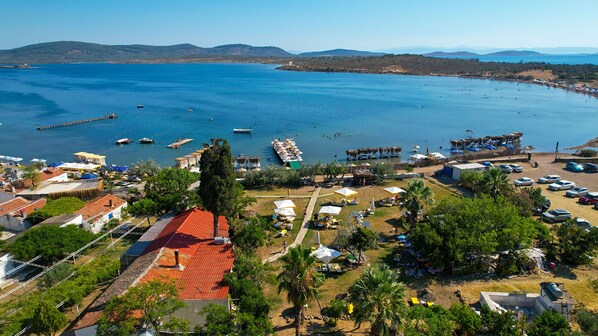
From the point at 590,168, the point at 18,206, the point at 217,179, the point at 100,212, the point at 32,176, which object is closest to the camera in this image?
the point at 217,179

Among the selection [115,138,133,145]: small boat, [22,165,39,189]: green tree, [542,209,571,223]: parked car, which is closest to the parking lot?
[542,209,571,223]: parked car

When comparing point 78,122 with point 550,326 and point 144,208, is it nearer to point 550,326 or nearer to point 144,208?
point 144,208

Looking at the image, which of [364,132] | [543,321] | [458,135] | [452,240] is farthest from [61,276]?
[458,135]

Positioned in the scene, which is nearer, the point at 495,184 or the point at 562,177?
the point at 495,184

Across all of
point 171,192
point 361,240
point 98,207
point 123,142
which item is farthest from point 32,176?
point 361,240

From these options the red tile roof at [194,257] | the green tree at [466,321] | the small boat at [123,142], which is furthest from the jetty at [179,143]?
the green tree at [466,321]

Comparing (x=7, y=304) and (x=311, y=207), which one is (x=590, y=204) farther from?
(x=7, y=304)

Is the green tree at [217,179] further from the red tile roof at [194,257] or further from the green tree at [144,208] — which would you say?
the green tree at [144,208]
